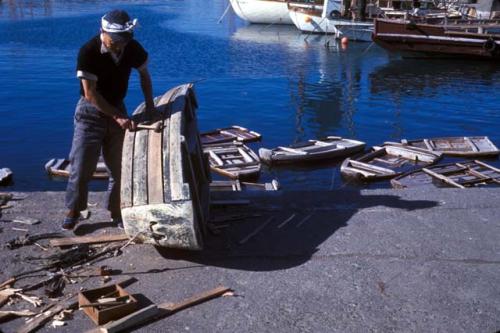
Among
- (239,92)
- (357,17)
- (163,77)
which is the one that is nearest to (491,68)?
(357,17)

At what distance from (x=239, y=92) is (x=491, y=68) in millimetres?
13516

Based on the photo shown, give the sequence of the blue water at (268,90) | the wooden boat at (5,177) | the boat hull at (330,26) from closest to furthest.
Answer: the wooden boat at (5,177) → the blue water at (268,90) → the boat hull at (330,26)

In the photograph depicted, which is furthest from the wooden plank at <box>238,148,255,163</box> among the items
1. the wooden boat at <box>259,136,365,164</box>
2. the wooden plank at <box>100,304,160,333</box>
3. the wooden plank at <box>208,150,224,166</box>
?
the wooden plank at <box>100,304,160,333</box>

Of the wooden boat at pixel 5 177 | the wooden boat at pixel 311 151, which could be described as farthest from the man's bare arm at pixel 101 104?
the wooden boat at pixel 5 177

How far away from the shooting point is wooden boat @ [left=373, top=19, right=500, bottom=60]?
29.4 m

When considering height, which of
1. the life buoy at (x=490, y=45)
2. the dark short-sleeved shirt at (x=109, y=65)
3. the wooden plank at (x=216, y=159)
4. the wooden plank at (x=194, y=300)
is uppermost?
the dark short-sleeved shirt at (x=109, y=65)

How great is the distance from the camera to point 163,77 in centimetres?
2569

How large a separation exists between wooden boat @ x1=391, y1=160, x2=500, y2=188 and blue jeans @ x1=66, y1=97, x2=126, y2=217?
7093 mm

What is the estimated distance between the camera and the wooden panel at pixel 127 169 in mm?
5148

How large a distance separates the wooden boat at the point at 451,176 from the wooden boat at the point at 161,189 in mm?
7249

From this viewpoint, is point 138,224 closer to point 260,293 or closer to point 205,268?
point 205,268

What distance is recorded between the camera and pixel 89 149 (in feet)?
18.8

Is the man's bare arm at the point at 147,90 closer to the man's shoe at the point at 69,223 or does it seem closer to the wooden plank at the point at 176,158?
the wooden plank at the point at 176,158

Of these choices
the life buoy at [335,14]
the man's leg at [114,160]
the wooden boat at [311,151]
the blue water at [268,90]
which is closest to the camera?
the man's leg at [114,160]
